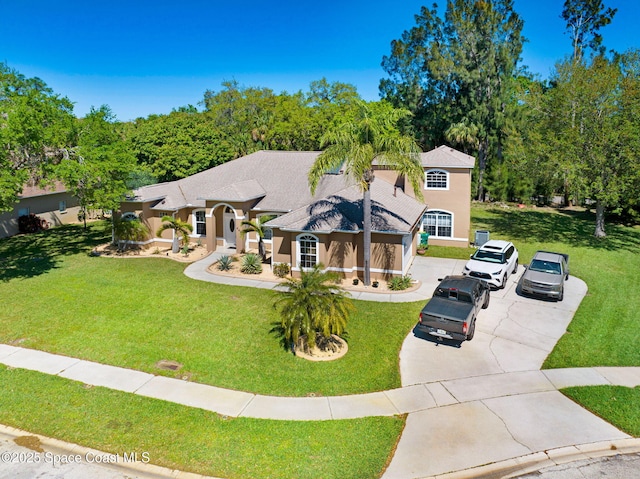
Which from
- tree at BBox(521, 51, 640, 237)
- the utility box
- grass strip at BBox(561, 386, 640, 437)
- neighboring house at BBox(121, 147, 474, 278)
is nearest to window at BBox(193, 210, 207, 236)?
neighboring house at BBox(121, 147, 474, 278)

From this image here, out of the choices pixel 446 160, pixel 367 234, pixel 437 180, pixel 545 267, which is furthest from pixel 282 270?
pixel 446 160

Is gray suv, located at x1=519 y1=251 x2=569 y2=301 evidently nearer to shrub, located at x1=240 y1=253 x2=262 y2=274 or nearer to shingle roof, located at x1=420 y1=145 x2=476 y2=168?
shingle roof, located at x1=420 y1=145 x2=476 y2=168

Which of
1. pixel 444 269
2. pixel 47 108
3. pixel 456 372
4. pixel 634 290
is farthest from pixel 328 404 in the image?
pixel 47 108

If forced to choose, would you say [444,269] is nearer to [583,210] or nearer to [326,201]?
[326,201]

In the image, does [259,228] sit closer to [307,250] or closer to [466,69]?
[307,250]

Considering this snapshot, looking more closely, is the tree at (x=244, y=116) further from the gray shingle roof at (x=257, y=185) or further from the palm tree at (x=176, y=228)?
the palm tree at (x=176, y=228)

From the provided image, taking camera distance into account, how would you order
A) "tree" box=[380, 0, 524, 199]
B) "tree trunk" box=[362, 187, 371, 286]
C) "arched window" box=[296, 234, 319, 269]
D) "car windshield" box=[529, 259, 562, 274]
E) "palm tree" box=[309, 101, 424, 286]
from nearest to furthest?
"palm tree" box=[309, 101, 424, 286]
"car windshield" box=[529, 259, 562, 274]
"tree trunk" box=[362, 187, 371, 286]
"arched window" box=[296, 234, 319, 269]
"tree" box=[380, 0, 524, 199]
